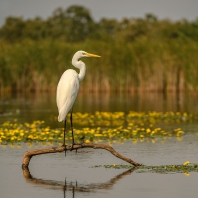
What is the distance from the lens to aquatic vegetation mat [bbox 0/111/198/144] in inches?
664

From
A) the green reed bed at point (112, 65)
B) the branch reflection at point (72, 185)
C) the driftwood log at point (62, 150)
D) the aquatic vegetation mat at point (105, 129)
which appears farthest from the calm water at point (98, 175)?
the green reed bed at point (112, 65)

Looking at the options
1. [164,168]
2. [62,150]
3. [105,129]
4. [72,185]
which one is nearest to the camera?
[72,185]

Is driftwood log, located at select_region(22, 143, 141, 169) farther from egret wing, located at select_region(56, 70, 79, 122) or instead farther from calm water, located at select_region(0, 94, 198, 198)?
egret wing, located at select_region(56, 70, 79, 122)

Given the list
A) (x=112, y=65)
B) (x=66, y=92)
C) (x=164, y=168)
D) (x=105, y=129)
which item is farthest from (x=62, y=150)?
(x=112, y=65)

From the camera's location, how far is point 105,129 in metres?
19.6

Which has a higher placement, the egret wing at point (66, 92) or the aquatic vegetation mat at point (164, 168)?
the egret wing at point (66, 92)

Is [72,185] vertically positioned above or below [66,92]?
below

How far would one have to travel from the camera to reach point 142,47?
142 ft

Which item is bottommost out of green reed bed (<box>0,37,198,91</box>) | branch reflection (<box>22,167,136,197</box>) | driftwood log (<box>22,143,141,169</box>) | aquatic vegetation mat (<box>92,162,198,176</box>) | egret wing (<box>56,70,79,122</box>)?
branch reflection (<box>22,167,136,197</box>)

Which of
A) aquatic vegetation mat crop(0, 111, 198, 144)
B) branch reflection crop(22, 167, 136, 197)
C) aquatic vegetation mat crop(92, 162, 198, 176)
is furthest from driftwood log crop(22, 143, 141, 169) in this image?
aquatic vegetation mat crop(0, 111, 198, 144)

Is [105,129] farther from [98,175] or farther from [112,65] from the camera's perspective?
[112,65]

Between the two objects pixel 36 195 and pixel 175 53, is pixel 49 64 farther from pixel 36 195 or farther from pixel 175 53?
pixel 36 195

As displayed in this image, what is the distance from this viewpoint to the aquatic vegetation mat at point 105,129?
16.9 meters

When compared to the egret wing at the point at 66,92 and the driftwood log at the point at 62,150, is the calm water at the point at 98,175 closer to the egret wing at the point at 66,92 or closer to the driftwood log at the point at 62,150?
the driftwood log at the point at 62,150
